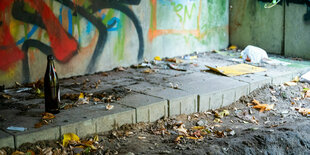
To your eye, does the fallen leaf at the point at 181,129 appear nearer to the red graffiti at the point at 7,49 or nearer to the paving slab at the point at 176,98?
the paving slab at the point at 176,98

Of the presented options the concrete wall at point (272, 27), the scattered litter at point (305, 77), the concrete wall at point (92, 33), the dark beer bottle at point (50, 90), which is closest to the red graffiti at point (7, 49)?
the concrete wall at point (92, 33)

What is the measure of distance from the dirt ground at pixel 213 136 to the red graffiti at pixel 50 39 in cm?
216

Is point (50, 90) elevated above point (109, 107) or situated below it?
above

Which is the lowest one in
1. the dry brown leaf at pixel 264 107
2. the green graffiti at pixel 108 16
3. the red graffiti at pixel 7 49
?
the dry brown leaf at pixel 264 107

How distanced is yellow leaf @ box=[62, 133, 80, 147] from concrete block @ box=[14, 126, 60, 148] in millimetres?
73

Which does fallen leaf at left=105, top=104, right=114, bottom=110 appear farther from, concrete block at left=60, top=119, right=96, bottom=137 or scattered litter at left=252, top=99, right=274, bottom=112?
scattered litter at left=252, top=99, right=274, bottom=112

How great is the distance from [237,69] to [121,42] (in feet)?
6.87

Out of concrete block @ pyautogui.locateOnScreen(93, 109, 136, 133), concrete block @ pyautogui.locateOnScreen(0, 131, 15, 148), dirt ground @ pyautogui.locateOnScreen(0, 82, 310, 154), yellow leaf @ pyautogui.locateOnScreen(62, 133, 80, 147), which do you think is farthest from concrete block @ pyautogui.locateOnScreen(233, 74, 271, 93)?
concrete block @ pyautogui.locateOnScreen(0, 131, 15, 148)

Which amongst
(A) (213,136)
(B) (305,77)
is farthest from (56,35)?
(B) (305,77)

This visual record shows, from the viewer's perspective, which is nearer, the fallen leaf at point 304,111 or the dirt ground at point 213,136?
the dirt ground at point 213,136

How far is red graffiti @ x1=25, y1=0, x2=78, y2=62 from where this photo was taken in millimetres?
5109

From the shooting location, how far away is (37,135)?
10.1 ft

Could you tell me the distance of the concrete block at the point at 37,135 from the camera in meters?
3.00

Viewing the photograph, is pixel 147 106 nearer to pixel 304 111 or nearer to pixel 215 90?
pixel 215 90
